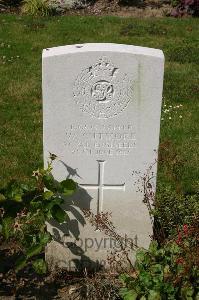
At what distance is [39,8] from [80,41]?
7.11 ft

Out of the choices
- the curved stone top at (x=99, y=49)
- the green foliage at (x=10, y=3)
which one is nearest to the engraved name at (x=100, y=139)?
the curved stone top at (x=99, y=49)

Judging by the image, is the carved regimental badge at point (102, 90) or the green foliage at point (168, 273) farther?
the carved regimental badge at point (102, 90)

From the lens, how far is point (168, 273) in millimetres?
4137

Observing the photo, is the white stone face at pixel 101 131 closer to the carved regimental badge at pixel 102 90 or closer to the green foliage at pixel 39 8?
the carved regimental badge at pixel 102 90

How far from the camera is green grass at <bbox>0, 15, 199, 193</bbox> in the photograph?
659 centimetres

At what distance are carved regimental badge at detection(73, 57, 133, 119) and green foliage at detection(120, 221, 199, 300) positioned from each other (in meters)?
1.07

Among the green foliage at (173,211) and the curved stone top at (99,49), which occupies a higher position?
the curved stone top at (99,49)

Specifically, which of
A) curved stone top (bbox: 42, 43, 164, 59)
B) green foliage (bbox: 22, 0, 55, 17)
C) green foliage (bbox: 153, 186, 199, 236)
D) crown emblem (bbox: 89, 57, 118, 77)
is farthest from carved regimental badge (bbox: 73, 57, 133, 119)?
green foliage (bbox: 22, 0, 55, 17)

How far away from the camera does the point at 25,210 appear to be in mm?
4578

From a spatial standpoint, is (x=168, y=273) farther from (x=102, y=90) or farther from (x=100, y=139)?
(x=102, y=90)

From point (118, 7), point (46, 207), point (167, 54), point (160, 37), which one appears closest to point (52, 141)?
point (46, 207)

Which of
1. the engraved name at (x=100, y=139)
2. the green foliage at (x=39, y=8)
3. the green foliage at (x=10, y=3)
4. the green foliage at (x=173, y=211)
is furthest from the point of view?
the green foliage at (x=10, y=3)

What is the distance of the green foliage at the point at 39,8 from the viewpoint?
12.3 m

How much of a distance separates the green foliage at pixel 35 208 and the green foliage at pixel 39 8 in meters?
8.31
